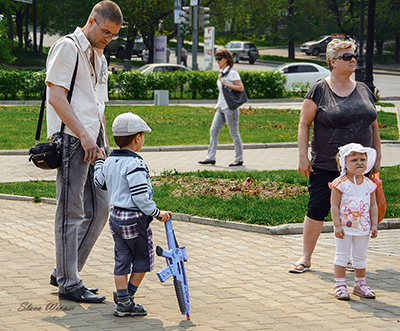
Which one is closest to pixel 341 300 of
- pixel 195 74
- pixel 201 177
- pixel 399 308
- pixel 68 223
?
pixel 399 308

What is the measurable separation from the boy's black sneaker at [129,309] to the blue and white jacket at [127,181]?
0.68m

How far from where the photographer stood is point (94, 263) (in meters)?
5.47

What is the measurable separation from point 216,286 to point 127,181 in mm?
1399

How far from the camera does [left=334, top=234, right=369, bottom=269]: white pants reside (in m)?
4.83

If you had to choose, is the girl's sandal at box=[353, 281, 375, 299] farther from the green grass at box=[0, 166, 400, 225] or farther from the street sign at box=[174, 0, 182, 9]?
the street sign at box=[174, 0, 182, 9]

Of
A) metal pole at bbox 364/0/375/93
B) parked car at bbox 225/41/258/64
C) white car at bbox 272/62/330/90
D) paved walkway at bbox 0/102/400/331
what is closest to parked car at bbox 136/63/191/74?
white car at bbox 272/62/330/90

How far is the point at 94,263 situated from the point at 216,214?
2.10m

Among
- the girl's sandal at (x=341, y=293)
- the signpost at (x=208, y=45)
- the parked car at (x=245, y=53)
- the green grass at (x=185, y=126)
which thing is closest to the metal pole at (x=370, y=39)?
the green grass at (x=185, y=126)

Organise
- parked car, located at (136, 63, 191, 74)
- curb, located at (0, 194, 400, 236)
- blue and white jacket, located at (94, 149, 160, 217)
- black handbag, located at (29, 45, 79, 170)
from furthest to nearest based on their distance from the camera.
Result: parked car, located at (136, 63, 191, 74), curb, located at (0, 194, 400, 236), black handbag, located at (29, 45, 79, 170), blue and white jacket, located at (94, 149, 160, 217)

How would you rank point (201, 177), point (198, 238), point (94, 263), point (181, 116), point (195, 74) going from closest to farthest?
1. point (94, 263)
2. point (198, 238)
3. point (201, 177)
4. point (181, 116)
5. point (195, 74)

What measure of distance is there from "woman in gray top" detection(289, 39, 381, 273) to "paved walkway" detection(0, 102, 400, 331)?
1.62 ft

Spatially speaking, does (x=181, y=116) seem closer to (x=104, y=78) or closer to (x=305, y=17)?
(x=104, y=78)

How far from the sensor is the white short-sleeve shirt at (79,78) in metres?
4.25

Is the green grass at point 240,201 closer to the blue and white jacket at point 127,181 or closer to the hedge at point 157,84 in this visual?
the blue and white jacket at point 127,181
